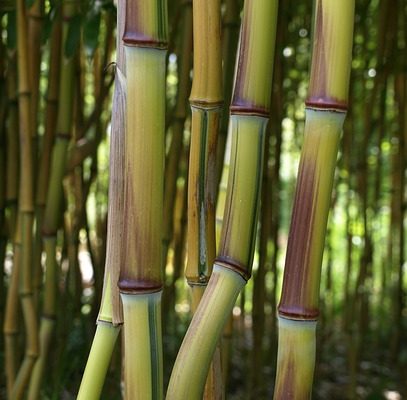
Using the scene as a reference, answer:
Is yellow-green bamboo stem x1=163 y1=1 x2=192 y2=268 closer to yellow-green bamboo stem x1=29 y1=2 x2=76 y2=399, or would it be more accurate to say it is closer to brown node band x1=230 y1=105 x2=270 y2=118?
yellow-green bamboo stem x1=29 y1=2 x2=76 y2=399

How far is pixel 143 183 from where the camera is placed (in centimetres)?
57

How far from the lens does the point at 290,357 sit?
22.4 inches

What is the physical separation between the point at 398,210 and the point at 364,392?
481mm

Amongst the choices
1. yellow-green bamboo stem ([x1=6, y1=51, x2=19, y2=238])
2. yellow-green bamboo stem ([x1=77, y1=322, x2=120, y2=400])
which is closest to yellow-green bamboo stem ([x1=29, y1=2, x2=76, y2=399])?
yellow-green bamboo stem ([x1=6, y1=51, x2=19, y2=238])

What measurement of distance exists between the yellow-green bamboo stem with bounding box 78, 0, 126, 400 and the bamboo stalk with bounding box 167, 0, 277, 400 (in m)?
0.09

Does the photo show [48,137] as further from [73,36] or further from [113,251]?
[113,251]

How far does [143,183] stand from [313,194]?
0.42ft

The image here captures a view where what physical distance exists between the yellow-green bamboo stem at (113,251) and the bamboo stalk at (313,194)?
0.14 metres

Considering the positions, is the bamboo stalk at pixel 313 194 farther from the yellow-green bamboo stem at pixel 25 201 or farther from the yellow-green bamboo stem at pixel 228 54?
the yellow-green bamboo stem at pixel 25 201

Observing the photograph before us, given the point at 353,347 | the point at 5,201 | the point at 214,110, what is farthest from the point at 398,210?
the point at 214,110

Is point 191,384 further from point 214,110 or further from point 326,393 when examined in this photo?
point 326,393

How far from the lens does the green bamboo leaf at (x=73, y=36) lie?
103 cm

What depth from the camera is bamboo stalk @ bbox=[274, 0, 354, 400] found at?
0.55 metres

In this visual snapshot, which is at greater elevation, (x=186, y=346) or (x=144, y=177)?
(x=144, y=177)
